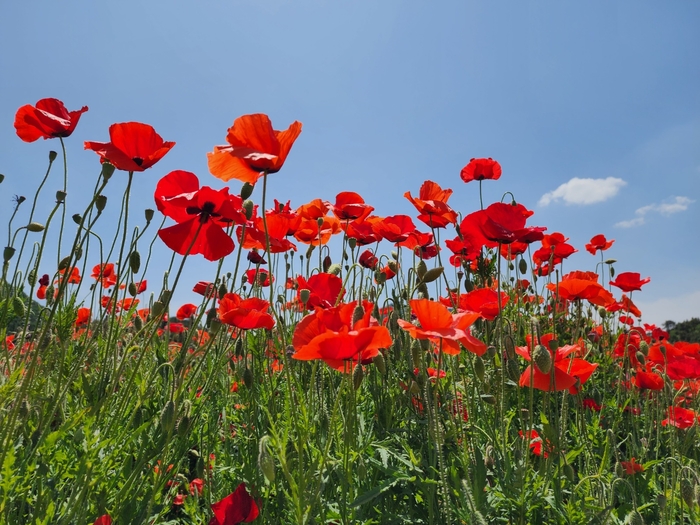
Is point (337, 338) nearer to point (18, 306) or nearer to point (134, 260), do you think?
point (134, 260)

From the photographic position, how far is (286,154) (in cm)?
152

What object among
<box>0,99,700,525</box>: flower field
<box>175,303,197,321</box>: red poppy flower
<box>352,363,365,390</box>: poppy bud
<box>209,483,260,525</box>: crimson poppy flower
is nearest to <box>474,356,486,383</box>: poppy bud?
<box>0,99,700,525</box>: flower field

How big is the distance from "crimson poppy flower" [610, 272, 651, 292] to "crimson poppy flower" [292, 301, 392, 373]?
116 inches

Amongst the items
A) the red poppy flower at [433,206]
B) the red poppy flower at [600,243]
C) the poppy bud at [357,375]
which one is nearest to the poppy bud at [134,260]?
the poppy bud at [357,375]

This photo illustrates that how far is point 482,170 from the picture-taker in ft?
10.6

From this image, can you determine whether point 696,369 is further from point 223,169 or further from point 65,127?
point 65,127

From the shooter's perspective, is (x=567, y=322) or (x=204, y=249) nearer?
(x=204, y=249)

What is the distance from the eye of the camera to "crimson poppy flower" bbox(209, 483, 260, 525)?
1479mm

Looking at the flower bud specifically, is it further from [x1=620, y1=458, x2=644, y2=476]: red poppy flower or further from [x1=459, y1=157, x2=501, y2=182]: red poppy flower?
[x1=620, y1=458, x2=644, y2=476]: red poppy flower

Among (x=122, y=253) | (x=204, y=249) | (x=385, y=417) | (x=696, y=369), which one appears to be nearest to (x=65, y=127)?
(x=122, y=253)

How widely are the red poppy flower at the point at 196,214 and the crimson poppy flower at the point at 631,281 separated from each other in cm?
312

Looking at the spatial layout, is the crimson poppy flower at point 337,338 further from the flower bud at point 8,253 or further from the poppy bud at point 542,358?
the flower bud at point 8,253

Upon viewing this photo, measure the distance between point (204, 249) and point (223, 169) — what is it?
1.03 feet

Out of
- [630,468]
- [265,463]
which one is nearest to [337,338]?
[265,463]
